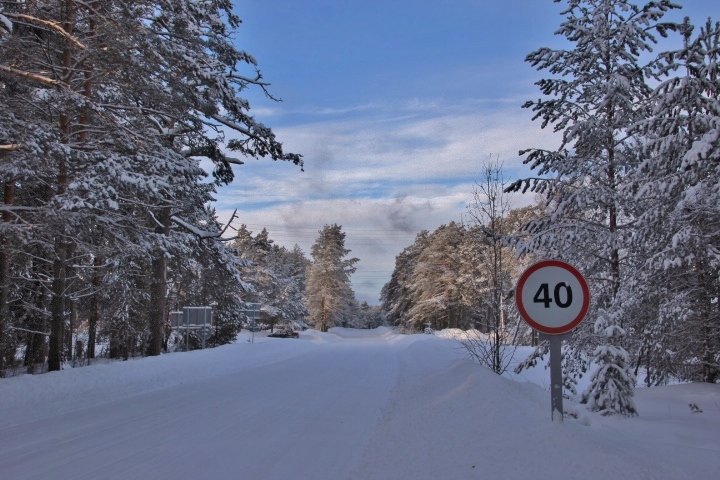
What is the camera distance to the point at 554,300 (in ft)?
15.0

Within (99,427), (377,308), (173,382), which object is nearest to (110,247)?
(173,382)

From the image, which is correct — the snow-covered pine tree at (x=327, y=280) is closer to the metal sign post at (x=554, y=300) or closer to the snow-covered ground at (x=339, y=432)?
the snow-covered ground at (x=339, y=432)

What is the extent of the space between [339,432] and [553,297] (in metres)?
3.68

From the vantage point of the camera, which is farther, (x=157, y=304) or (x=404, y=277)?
(x=404, y=277)

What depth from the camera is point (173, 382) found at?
1211 cm

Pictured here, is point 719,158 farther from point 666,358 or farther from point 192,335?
point 192,335

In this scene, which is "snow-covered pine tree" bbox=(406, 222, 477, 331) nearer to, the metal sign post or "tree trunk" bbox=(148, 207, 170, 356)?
"tree trunk" bbox=(148, 207, 170, 356)

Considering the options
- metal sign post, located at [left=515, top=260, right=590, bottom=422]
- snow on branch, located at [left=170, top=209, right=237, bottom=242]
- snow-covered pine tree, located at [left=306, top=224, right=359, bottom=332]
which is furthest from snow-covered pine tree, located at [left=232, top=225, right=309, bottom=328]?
metal sign post, located at [left=515, top=260, right=590, bottom=422]

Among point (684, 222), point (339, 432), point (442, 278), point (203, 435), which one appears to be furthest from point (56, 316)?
point (442, 278)

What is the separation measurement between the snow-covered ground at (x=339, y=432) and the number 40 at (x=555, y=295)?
119 cm

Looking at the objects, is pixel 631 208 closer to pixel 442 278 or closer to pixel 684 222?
pixel 684 222

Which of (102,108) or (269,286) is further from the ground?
(102,108)

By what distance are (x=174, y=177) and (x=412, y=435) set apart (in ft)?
27.3

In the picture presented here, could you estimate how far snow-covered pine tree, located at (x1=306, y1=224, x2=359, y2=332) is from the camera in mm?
62000
